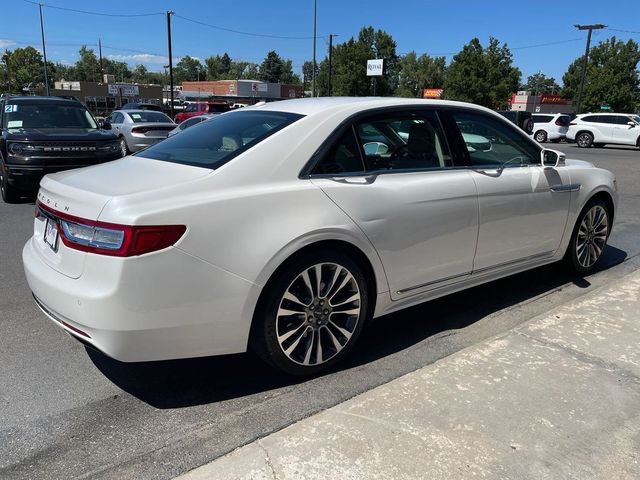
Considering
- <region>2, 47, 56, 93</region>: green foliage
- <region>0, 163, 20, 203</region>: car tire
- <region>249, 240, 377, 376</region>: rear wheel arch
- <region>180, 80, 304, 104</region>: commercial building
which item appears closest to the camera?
<region>249, 240, 377, 376</region>: rear wheel arch

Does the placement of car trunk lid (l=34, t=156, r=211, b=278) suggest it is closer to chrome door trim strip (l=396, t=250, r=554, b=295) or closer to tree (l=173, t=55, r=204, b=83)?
chrome door trim strip (l=396, t=250, r=554, b=295)

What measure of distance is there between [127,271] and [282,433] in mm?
1067

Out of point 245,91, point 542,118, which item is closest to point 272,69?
point 245,91

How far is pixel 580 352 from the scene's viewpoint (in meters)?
3.54

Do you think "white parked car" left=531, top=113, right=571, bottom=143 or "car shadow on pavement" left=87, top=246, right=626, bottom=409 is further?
"white parked car" left=531, top=113, right=571, bottom=143

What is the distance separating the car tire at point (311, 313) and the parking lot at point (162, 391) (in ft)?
0.57

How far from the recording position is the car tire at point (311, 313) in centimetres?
289

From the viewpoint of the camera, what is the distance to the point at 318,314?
10.2 feet

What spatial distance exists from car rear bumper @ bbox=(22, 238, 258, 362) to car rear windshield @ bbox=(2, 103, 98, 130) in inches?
287

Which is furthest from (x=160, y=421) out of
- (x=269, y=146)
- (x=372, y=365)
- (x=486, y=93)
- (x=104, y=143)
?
(x=486, y=93)

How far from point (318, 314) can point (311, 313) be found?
0.18 feet

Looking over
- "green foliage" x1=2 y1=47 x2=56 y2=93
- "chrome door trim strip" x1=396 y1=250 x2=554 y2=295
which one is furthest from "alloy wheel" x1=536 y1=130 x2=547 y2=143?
"green foliage" x1=2 y1=47 x2=56 y2=93

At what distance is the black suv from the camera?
7.96 m

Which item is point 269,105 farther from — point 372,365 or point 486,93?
point 486,93
